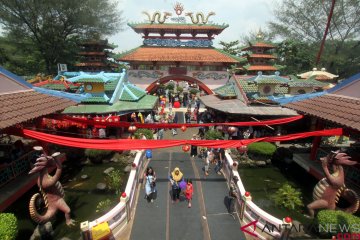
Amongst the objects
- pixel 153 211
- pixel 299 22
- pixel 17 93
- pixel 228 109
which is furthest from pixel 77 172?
pixel 299 22

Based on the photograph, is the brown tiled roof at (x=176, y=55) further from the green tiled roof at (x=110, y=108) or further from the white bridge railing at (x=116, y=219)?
the white bridge railing at (x=116, y=219)

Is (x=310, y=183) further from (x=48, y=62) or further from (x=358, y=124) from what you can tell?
(x=48, y=62)

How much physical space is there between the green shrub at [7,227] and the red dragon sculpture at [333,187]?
31.4 feet

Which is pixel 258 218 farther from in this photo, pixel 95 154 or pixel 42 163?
pixel 95 154

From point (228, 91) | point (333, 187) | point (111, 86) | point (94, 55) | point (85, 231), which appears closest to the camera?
point (85, 231)

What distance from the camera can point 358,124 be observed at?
8047 millimetres

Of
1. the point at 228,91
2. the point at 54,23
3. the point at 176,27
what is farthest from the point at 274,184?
the point at 54,23

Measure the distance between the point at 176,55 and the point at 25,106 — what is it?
1968cm

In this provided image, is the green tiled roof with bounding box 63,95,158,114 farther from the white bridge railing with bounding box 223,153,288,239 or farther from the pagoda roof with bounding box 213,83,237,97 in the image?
the white bridge railing with bounding box 223,153,288,239

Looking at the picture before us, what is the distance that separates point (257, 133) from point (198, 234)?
11.2 metres

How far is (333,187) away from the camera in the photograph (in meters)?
8.35

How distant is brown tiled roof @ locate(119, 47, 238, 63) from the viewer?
26.5 m

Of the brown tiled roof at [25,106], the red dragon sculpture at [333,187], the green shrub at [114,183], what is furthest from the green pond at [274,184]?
the brown tiled roof at [25,106]

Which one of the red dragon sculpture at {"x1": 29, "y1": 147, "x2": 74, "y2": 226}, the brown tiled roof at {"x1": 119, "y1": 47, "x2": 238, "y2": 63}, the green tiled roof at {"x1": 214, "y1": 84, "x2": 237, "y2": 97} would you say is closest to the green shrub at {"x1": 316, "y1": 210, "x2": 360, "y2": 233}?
the red dragon sculpture at {"x1": 29, "y1": 147, "x2": 74, "y2": 226}
